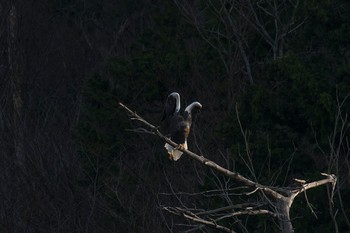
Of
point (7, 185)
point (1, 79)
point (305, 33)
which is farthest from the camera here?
point (1, 79)

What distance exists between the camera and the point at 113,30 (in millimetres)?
35312

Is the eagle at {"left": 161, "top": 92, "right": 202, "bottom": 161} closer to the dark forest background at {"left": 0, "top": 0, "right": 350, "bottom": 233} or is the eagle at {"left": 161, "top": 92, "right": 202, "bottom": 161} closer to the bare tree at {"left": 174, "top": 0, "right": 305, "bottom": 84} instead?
the dark forest background at {"left": 0, "top": 0, "right": 350, "bottom": 233}

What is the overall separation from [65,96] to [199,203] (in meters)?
14.1

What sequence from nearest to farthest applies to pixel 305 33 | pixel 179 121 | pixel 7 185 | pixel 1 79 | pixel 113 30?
pixel 179 121
pixel 305 33
pixel 7 185
pixel 1 79
pixel 113 30

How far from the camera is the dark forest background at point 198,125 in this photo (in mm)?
17375

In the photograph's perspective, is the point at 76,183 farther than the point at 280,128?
Yes

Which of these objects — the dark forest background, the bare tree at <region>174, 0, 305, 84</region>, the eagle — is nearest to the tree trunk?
the dark forest background

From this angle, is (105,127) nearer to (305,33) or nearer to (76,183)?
(76,183)

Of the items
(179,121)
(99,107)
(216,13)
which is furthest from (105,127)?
(179,121)

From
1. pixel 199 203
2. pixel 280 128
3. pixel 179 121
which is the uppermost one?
pixel 179 121

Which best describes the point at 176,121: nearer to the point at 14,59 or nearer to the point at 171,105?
the point at 171,105

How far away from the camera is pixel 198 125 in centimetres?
2180

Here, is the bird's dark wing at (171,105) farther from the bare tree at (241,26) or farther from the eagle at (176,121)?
the bare tree at (241,26)

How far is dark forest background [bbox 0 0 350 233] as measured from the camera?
1738 cm
